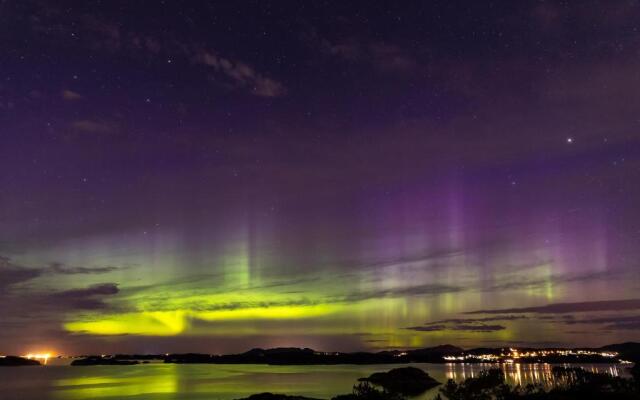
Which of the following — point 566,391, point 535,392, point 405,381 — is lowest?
point 405,381

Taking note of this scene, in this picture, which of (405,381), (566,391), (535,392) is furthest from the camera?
(405,381)

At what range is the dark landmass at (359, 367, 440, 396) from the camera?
103 meters

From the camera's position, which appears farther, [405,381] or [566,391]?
[405,381]

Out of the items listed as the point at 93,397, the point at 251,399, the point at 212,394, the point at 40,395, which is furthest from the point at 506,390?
the point at 40,395

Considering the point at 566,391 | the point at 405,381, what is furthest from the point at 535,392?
the point at 405,381

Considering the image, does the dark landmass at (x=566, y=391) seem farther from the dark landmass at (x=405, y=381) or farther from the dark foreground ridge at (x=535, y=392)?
the dark landmass at (x=405, y=381)

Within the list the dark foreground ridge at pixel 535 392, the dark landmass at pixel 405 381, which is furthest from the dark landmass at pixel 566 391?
the dark landmass at pixel 405 381

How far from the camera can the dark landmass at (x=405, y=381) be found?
103 m

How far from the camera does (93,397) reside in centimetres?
10619

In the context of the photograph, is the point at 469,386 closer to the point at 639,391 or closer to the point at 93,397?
the point at 639,391

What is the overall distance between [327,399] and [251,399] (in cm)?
2793

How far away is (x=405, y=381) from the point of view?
4262 inches

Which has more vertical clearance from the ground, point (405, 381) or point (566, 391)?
point (566, 391)

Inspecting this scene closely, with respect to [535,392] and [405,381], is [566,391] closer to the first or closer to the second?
[535,392]
